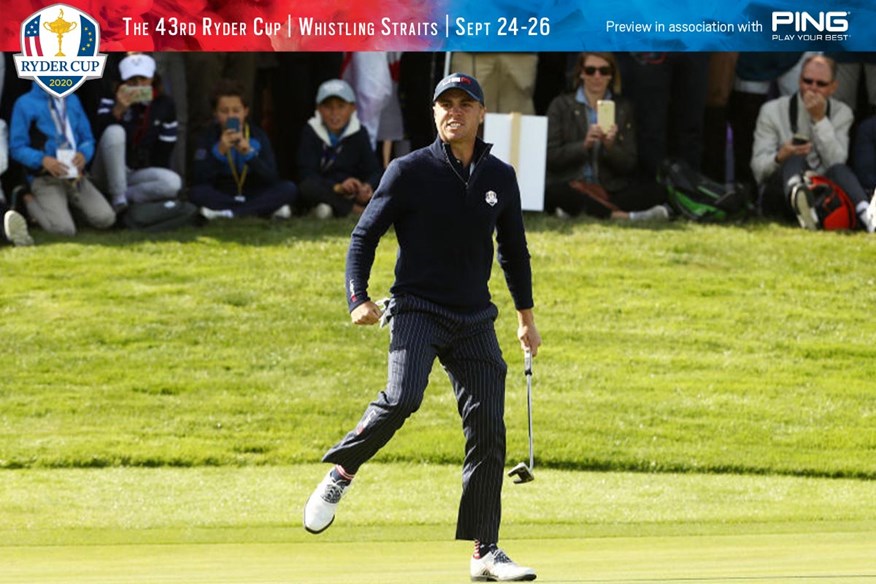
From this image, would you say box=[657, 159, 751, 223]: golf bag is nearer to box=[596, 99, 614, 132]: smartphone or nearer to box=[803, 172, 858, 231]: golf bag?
box=[803, 172, 858, 231]: golf bag

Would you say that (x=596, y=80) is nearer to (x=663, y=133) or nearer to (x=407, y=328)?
Result: (x=663, y=133)

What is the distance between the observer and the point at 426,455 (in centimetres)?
1384

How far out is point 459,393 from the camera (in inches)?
317

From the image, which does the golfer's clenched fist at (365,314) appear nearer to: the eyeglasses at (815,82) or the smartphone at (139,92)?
the smartphone at (139,92)

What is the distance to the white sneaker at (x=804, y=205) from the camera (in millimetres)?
17406

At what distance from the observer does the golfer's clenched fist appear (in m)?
7.81

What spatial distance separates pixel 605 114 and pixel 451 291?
9.33 meters

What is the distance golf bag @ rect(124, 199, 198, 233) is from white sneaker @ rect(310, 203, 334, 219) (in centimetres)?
108

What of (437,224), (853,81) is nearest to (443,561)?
(437,224)

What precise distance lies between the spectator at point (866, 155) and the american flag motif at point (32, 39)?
286 inches

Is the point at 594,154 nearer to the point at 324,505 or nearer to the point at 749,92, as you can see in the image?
the point at 749,92

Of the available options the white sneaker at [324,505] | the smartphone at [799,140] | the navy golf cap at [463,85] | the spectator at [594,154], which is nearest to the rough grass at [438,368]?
the spectator at [594,154]

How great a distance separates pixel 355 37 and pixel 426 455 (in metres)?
4.56

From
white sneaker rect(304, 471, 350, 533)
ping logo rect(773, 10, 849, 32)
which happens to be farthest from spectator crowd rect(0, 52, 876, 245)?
white sneaker rect(304, 471, 350, 533)
